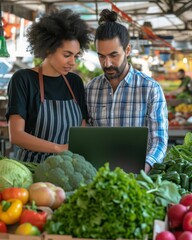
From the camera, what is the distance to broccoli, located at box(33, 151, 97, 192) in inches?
121

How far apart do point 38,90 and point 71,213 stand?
68.1 inches

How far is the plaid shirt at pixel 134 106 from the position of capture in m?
4.07

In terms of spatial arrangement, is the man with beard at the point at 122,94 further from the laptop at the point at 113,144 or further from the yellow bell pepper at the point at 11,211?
the yellow bell pepper at the point at 11,211

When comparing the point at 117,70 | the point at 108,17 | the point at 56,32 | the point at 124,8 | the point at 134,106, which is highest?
the point at 124,8

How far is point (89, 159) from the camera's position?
335 centimetres

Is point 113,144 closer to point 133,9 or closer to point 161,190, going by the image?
point 161,190

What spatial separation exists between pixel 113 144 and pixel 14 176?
543 millimetres

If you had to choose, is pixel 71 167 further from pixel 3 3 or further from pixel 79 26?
pixel 3 3

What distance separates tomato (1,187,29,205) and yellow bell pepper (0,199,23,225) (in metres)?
0.08

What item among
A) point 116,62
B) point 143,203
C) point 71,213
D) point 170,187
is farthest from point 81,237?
point 116,62

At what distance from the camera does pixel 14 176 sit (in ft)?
10.2

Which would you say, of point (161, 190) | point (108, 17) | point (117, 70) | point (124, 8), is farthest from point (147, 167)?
point (124, 8)

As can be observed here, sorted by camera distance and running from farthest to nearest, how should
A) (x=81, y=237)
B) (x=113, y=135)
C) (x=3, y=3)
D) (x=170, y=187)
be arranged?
(x=3, y=3)
(x=113, y=135)
(x=170, y=187)
(x=81, y=237)

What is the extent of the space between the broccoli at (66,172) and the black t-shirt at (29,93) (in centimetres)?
94
